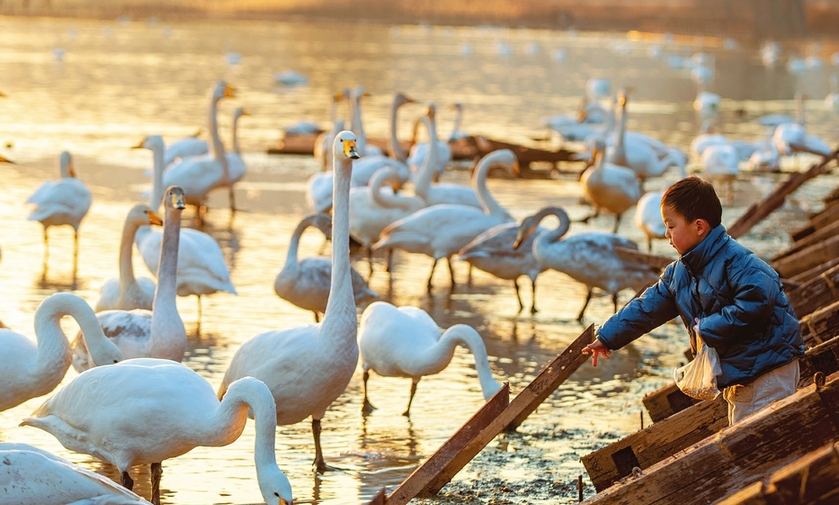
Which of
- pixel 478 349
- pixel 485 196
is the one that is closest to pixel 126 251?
pixel 478 349

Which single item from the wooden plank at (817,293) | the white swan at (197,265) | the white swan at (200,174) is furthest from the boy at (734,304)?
the white swan at (200,174)

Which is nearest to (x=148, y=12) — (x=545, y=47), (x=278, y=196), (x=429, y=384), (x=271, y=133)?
(x=545, y=47)

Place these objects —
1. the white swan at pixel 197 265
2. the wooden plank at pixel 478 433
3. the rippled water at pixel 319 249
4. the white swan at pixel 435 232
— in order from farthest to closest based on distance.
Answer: the white swan at pixel 435 232 → the white swan at pixel 197 265 → the rippled water at pixel 319 249 → the wooden plank at pixel 478 433

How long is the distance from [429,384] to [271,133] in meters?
16.6

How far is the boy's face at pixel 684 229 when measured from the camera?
4.73m

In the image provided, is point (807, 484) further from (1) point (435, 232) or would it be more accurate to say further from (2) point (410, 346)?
(1) point (435, 232)

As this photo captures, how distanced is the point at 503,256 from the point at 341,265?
14.7 ft

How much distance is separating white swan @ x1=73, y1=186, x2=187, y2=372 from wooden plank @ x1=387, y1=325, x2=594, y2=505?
6.32 ft

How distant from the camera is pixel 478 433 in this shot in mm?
5438

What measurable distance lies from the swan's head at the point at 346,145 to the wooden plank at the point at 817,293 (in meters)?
2.85

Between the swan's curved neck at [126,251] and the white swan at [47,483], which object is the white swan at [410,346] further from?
the white swan at [47,483]

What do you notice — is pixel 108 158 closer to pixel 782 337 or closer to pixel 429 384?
pixel 429 384

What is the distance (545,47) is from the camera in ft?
265

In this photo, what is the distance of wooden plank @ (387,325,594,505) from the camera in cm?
510
